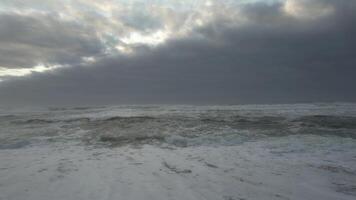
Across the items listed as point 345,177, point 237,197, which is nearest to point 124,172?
point 237,197

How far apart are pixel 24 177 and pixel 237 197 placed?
15.1ft

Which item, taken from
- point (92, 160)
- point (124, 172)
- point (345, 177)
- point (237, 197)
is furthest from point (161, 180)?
point (345, 177)

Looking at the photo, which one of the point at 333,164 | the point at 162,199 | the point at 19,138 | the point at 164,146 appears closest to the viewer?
the point at 162,199

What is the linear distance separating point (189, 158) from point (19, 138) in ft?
27.4

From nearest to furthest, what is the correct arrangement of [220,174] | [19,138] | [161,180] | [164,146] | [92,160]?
[161,180]
[220,174]
[92,160]
[164,146]
[19,138]

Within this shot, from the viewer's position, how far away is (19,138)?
37.3 feet

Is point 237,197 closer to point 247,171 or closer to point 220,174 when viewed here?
point 220,174

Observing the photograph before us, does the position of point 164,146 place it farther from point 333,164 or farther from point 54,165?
point 333,164

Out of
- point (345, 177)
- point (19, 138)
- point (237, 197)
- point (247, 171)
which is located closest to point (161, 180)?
point (237, 197)

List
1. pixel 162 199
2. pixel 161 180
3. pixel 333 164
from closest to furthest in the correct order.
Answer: pixel 162 199
pixel 161 180
pixel 333 164

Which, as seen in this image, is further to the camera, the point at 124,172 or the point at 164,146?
the point at 164,146

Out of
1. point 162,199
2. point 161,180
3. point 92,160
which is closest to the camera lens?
point 162,199

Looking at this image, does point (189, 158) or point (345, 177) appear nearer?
point (345, 177)

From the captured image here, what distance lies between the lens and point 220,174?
18.9 feet
